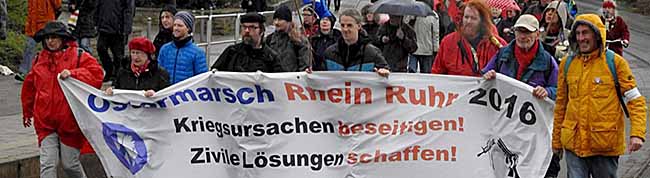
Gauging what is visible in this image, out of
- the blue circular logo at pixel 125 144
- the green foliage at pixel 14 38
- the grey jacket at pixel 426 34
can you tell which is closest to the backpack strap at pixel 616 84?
the blue circular logo at pixel 125 144

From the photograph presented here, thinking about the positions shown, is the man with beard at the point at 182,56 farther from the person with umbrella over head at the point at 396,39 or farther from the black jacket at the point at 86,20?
the black jacket at the point at 86,20

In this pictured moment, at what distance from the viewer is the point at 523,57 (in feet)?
28.2

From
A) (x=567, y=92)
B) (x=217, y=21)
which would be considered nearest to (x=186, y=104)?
(x=567, y=92)

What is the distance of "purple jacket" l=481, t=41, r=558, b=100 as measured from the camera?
8.59 metres

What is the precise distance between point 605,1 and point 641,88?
238cm

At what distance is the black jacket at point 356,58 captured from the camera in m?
9.27

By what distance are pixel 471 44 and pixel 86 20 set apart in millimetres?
7217

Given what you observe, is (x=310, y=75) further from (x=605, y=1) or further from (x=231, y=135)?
(x=605, y=1)

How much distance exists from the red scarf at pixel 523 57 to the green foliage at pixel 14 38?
10.0 m

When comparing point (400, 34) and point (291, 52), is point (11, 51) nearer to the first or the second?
point (400, 34)

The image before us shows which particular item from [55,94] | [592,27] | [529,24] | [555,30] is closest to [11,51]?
[555,30]

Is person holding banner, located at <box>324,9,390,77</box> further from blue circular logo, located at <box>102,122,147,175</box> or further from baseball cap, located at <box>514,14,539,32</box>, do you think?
blue circular logo, located at <box>102,122,147,175</box>

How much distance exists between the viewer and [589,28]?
7.59m

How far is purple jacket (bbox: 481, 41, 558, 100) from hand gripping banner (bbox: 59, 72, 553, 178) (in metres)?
0.24
